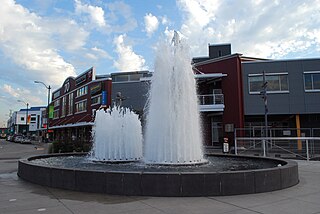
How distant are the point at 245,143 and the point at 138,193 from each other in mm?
17194

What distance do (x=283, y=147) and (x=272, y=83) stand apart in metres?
11.4

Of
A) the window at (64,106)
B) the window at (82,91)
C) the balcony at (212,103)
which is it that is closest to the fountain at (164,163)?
the balcony at (212,103)

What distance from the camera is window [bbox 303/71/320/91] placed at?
29.1 m

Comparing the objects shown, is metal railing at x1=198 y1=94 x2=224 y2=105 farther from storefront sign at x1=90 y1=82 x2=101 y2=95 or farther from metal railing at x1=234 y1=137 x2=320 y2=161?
storefront sign at x1=90 y1=82 x2=101 y2=95

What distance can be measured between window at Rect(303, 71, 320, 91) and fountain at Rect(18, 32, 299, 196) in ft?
62.1

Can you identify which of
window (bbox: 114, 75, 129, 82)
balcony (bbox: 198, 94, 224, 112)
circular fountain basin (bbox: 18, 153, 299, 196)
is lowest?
circular fountain basin (bbox: 18, 153, 299, 196)

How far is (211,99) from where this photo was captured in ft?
106

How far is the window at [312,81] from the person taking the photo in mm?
29109

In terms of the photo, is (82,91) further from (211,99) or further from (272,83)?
(272,83)

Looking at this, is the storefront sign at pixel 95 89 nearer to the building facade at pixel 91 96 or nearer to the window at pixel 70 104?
the building facade at pixel 91 96

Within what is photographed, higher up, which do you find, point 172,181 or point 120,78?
point 120,78

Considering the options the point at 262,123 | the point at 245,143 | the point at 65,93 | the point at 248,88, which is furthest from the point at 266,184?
the point at 65,93

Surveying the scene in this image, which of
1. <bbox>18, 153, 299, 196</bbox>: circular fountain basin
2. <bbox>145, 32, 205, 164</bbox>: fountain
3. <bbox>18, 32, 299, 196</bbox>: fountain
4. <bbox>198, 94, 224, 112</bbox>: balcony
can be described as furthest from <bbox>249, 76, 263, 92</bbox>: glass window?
<bbox>18, 153, 299, 196</bbox>: circular fountain basin

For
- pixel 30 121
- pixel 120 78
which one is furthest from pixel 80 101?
pixel 30 121
